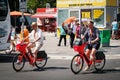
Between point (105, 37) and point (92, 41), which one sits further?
point (105, 37)

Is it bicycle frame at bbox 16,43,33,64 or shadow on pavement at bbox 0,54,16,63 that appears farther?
shadow on pavement at bbox 0,54,16,63

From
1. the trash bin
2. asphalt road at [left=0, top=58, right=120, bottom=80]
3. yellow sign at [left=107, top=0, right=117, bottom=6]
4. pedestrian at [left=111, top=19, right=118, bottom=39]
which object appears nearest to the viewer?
Answer: asphalt road at [left=0, top=58, right=120, bottom=80]

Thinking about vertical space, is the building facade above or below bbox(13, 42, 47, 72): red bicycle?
above

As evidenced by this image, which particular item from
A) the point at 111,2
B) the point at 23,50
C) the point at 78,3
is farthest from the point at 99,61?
the point at 78,3

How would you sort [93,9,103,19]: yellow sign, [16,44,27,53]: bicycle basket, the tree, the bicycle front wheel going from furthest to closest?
the tree
[93,9,103,19]: yellow sign
the bicycle front wheel
[16,44,27,53]: bicycle basket

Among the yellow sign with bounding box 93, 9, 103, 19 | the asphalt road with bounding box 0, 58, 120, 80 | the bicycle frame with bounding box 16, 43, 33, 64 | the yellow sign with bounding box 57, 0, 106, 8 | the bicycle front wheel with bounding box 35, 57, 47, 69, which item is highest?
the yellow sign with bounding box 57, 0, 106, 8

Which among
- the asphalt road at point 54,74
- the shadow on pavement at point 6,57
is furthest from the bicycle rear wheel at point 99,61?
the shadow on pavement at point 6,57

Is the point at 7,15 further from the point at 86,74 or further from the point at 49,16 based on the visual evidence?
the point at 49,16

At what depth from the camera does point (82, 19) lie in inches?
1262

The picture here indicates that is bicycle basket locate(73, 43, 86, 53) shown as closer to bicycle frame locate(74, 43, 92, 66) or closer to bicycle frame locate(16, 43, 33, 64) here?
bicycle frame locate(74, 43, 92, 66)

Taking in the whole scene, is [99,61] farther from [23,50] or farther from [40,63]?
[23,50]

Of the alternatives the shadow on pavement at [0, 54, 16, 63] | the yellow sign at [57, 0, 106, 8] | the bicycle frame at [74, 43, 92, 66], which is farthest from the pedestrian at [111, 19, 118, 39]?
the bicycle frame at [74, 43, 92, 66]

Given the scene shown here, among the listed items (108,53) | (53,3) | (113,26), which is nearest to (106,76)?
(108,53)

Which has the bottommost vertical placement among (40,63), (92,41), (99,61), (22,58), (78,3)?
(40,63)
